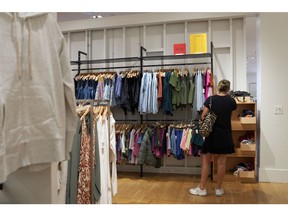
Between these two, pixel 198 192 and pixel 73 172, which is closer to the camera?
pixel 73 172

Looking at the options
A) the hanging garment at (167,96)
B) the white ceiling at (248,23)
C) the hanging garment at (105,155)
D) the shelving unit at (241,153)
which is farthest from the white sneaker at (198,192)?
the white ceiling at (248,23)

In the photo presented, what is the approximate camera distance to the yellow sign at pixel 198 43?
4605mm

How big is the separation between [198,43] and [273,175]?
2.55m

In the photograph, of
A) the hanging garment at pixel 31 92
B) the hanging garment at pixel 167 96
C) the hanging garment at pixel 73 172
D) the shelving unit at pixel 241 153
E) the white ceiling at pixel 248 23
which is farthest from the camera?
the white ceiling at pixel 248 23

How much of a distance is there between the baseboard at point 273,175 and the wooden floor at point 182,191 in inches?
5.0

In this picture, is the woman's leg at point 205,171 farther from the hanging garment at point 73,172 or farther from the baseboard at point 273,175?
the hanging garment at point 73,172

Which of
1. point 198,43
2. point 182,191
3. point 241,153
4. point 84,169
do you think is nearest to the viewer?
point 84,169

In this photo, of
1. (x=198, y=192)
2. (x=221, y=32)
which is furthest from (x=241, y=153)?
(x=221, y=32)

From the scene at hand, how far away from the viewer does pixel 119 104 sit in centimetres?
472

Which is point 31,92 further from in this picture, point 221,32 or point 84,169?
point 221,32

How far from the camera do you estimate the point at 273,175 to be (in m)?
4.32

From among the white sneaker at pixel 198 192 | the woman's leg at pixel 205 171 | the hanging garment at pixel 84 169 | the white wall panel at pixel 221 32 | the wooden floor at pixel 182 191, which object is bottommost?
the wooden floor at pixel 182 191
